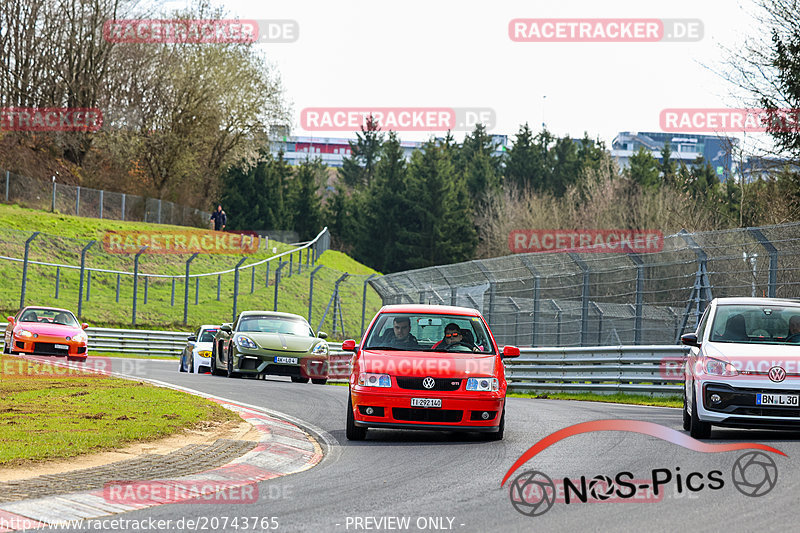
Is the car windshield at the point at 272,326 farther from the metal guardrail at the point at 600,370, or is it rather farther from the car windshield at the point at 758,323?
the car windshield at the point at 758,323

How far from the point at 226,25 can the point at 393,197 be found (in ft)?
73.4

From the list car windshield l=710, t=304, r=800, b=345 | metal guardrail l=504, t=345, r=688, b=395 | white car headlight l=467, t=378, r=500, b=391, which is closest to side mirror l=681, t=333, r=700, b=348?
car windshield l=710, t=304, r=800, b=345

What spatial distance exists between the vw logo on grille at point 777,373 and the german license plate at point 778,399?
167 mm

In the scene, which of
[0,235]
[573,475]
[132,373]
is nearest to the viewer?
[573,475]

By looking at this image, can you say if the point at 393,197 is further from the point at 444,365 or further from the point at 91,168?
the point at 444,365

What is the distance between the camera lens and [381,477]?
8.51 m

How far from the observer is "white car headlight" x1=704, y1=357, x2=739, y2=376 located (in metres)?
10.9

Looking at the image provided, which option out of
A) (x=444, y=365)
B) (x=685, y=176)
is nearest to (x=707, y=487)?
(x=444, y=365)

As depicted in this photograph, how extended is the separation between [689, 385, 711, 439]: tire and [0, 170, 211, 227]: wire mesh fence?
1809 inches

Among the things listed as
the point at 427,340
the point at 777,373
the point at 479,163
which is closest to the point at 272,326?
the point at 427,340

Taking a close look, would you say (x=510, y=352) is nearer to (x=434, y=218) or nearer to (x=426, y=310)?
(x=426, y=310)

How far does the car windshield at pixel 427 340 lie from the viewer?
38.5 feet

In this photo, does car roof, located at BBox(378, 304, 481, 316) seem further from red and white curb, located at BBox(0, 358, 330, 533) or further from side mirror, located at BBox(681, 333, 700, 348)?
side mirror, located at BBox(681, 333, 700, 348)

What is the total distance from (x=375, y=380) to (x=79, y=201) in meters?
45.3
